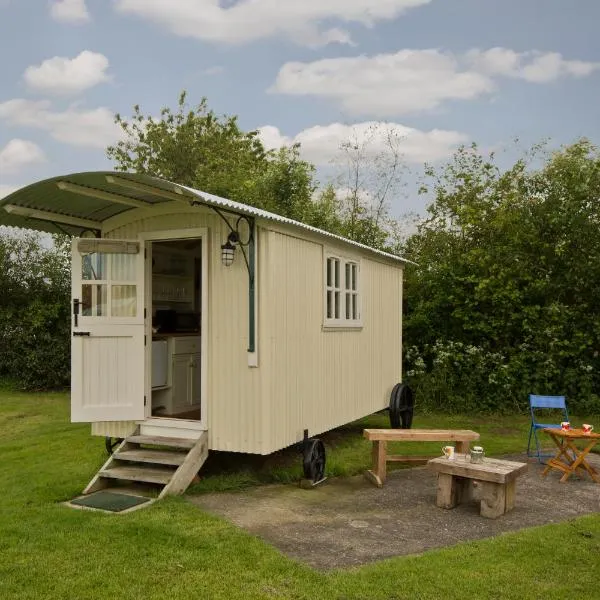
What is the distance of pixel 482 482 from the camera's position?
524cm

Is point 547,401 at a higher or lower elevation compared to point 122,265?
lower

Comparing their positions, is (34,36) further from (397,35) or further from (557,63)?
(557,63)

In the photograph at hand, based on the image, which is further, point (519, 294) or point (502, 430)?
point (519, 294)

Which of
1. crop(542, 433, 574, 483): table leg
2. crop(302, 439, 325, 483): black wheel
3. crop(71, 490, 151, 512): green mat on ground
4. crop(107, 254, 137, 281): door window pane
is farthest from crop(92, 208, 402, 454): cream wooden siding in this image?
crop(542, 433, 574, 483): table leg

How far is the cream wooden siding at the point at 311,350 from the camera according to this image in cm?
577

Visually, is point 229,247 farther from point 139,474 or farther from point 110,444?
point 110,444

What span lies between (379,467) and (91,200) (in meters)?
3.76

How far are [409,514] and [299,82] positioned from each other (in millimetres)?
9989

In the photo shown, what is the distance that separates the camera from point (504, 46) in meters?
11.0

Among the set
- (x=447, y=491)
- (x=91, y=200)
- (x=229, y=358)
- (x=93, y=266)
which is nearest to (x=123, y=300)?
(x=93, y=266)

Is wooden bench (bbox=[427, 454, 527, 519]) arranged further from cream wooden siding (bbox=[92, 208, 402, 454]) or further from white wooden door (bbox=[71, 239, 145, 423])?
white wooden door (bbox=[71, 239, 145, 423])

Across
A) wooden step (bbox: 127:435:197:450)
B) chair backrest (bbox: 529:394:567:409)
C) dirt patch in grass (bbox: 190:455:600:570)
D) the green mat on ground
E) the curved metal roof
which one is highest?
the curved metal roof

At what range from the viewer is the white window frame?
6.90 m

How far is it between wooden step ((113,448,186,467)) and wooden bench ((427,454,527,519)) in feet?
7.39
